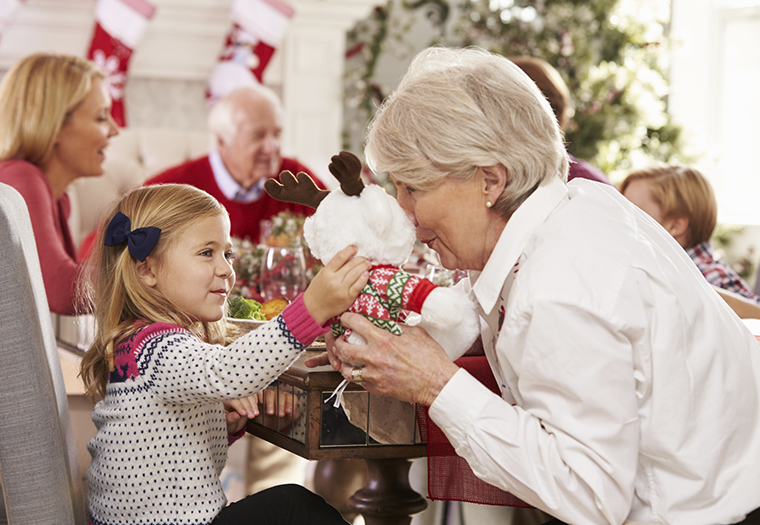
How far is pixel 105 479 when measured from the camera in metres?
1.18

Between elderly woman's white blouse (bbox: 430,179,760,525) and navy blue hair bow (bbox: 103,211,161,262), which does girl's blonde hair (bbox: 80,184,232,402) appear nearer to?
navy blue hair bow (bbox: 103,211,161,262)

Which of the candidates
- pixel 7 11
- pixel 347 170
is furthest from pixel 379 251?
pixel 7 11

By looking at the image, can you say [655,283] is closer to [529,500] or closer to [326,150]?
[529,500]

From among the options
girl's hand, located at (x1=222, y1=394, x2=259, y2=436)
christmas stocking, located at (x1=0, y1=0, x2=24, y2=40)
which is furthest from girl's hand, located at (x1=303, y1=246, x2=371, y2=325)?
christmas stocking, located at (x1=0, y1=0, x2=24, y2=40)

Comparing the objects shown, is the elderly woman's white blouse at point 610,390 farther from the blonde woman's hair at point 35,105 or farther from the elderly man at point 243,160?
the elderly man at point 243,160

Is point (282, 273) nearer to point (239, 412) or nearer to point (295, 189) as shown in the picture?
point (239, 412)

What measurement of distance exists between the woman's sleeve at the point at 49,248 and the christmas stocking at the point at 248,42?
2.37 metres

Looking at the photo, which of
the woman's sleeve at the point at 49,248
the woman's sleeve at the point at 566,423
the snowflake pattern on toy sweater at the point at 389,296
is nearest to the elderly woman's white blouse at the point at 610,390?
the woman's sleeve at the point at 566,423

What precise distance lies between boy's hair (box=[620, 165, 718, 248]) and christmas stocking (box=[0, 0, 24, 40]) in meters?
3.37

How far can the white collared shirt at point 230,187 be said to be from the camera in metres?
3.42

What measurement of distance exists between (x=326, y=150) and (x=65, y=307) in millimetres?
3018

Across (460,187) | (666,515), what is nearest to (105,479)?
(460,187)

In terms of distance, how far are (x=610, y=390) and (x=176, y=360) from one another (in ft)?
2.03

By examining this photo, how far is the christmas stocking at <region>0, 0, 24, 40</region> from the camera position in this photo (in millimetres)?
3958
